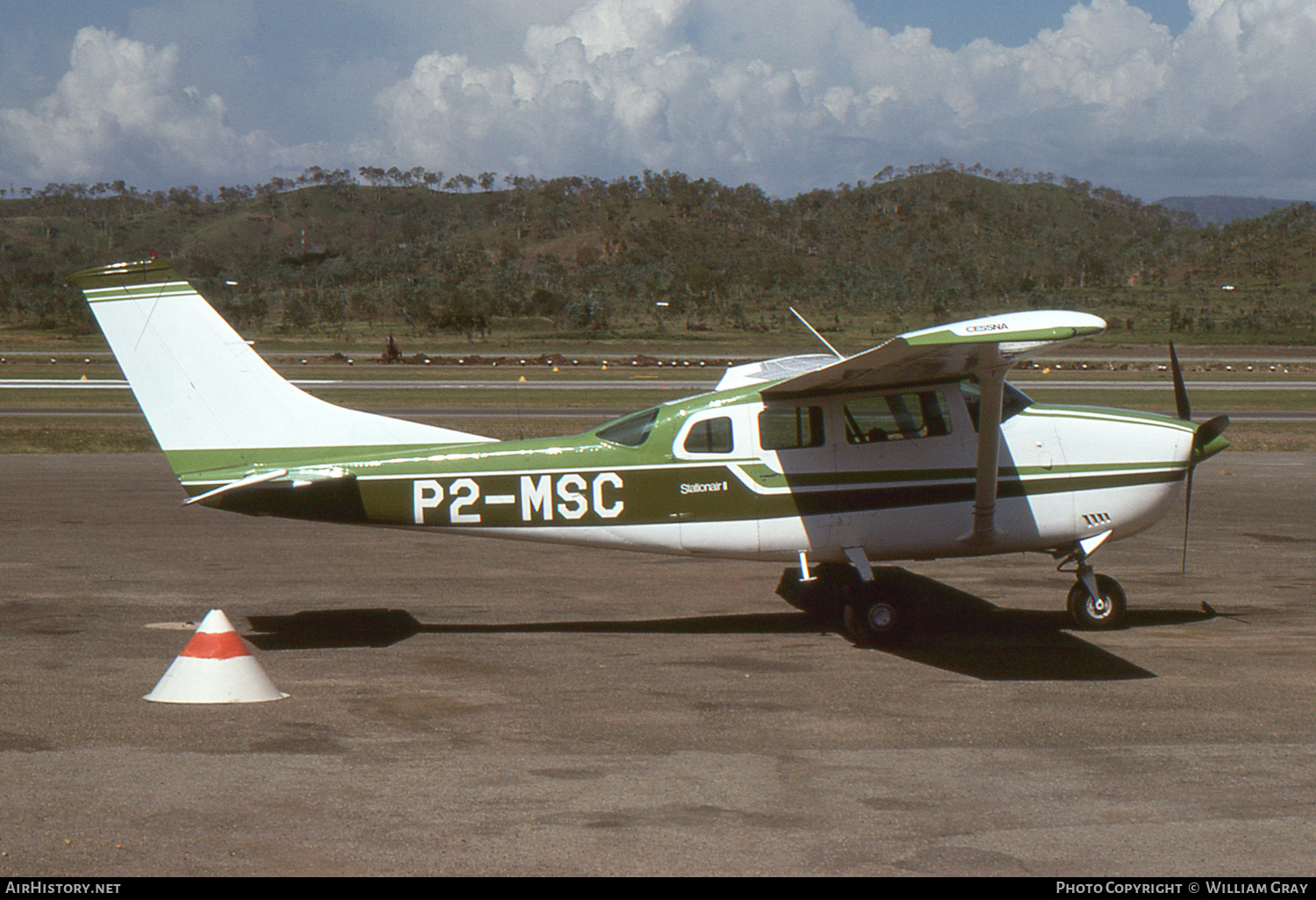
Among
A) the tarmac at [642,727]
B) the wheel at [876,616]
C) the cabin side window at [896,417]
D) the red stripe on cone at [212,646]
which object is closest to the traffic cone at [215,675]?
the red stripe on cone at [212,646]

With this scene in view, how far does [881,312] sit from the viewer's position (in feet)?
326

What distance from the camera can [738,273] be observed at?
123 meters

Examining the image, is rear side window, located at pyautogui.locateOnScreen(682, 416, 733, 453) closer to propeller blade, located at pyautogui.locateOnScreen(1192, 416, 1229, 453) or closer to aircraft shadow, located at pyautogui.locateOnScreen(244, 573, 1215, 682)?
aircraft shadow, located at pyautogui.locateOnScreen(244, 573, 1215, 682)

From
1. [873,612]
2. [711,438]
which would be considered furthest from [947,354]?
[873,612]

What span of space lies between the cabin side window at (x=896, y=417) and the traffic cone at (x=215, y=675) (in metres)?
5.26

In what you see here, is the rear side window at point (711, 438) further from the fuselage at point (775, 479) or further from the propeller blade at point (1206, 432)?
the propeller blade at point (1206, 432)

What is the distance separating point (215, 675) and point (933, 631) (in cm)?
625

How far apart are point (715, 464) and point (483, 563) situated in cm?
481

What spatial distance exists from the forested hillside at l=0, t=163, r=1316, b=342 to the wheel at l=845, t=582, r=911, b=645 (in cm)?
3813

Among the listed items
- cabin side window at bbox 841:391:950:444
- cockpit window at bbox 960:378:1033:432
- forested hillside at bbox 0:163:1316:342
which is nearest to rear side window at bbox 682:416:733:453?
cabin side window at bbox 841:391:950:444

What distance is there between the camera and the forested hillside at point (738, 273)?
92.3 metres

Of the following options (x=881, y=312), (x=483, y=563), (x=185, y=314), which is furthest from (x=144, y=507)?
(x=881, y=312)

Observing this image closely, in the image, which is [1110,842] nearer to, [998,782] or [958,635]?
[998,782]
